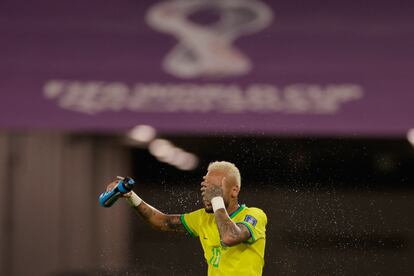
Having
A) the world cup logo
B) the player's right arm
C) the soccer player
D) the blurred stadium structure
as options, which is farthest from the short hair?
the world cup logo

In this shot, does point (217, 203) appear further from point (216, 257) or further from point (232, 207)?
point (216, 257)

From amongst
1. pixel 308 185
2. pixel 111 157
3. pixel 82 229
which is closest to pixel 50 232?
pixel 82 229

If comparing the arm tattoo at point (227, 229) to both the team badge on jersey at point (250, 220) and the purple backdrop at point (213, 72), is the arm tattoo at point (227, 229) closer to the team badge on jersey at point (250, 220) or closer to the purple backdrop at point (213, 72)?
the team badge on jersey at point (250, 220)

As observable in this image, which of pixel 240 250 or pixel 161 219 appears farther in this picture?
pixel 161 219

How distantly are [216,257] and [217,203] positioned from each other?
0.30 meters

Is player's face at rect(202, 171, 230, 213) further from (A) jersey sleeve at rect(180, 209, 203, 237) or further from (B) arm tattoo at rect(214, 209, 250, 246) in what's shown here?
(A) jersey sleeve at rect(180, 209, 203, 237)

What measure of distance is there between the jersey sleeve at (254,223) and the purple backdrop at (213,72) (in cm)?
347

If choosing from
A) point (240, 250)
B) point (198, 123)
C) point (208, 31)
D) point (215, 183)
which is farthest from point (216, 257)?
point (208, 31)

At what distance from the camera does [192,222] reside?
390cm

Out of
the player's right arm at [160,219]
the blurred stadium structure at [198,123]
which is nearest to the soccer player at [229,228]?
the player's right arm at [160,219]

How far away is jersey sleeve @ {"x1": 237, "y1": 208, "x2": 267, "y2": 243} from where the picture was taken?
11.6ft

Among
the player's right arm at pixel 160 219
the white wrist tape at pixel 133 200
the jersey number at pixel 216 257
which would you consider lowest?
the jersey number at pixel 216 257

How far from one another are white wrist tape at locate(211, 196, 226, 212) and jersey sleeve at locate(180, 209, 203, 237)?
1.23 ft

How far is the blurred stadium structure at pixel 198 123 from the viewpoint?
5691mm
